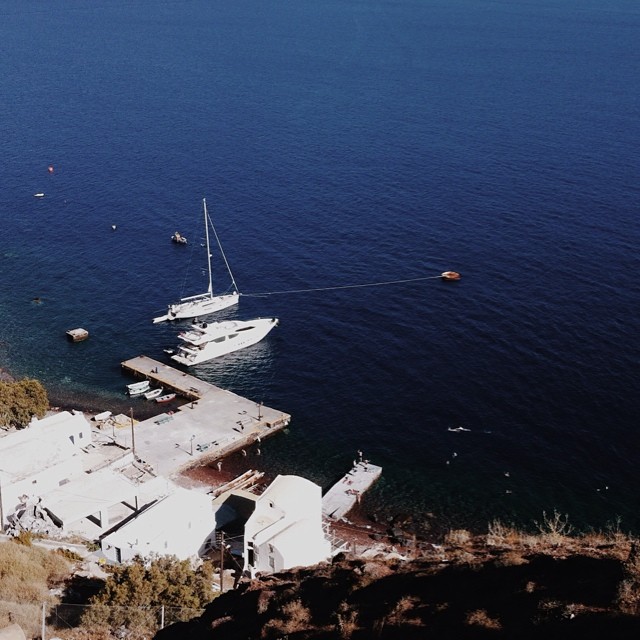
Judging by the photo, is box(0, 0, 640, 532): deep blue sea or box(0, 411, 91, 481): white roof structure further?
box(0, 0, 640, 532): deep blue sea

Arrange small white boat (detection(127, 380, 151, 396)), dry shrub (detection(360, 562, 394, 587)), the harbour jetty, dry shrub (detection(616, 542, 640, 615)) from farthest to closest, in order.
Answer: small white boat (detection(127, 380, 151, 396)), the harbour jetty, dry shrub (detection(360, 562, 394, 587)), dry shrub (detection(616, 542, 640, 615))

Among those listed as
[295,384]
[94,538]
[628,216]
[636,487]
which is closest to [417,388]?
[295,384]

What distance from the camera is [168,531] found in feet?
193

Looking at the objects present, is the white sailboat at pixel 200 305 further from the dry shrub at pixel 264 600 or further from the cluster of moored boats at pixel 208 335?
the dry shrub at pixel 264 600

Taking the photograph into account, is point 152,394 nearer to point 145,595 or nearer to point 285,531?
point 285,531

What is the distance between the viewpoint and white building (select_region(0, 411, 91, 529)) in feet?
212

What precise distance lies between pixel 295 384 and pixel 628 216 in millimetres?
71181

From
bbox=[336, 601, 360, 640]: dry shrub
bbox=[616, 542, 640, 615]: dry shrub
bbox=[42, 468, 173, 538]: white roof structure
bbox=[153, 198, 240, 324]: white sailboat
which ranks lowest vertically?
bbox=[42, 468, 173, 538]: white roof structure

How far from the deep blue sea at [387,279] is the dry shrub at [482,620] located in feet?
136

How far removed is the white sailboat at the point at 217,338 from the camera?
317 ft

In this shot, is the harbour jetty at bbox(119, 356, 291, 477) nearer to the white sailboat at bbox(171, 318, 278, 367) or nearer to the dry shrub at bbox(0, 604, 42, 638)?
the white sailboat at bbox(171, 318, 278, 367)

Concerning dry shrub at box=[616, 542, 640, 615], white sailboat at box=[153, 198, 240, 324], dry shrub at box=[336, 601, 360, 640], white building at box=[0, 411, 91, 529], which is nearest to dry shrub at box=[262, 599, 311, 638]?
dry shrub at box=[336, 601, 360, 640]

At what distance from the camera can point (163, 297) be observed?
111 metres

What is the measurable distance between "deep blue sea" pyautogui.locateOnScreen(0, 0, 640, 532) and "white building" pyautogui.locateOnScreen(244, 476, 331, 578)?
13.8m
